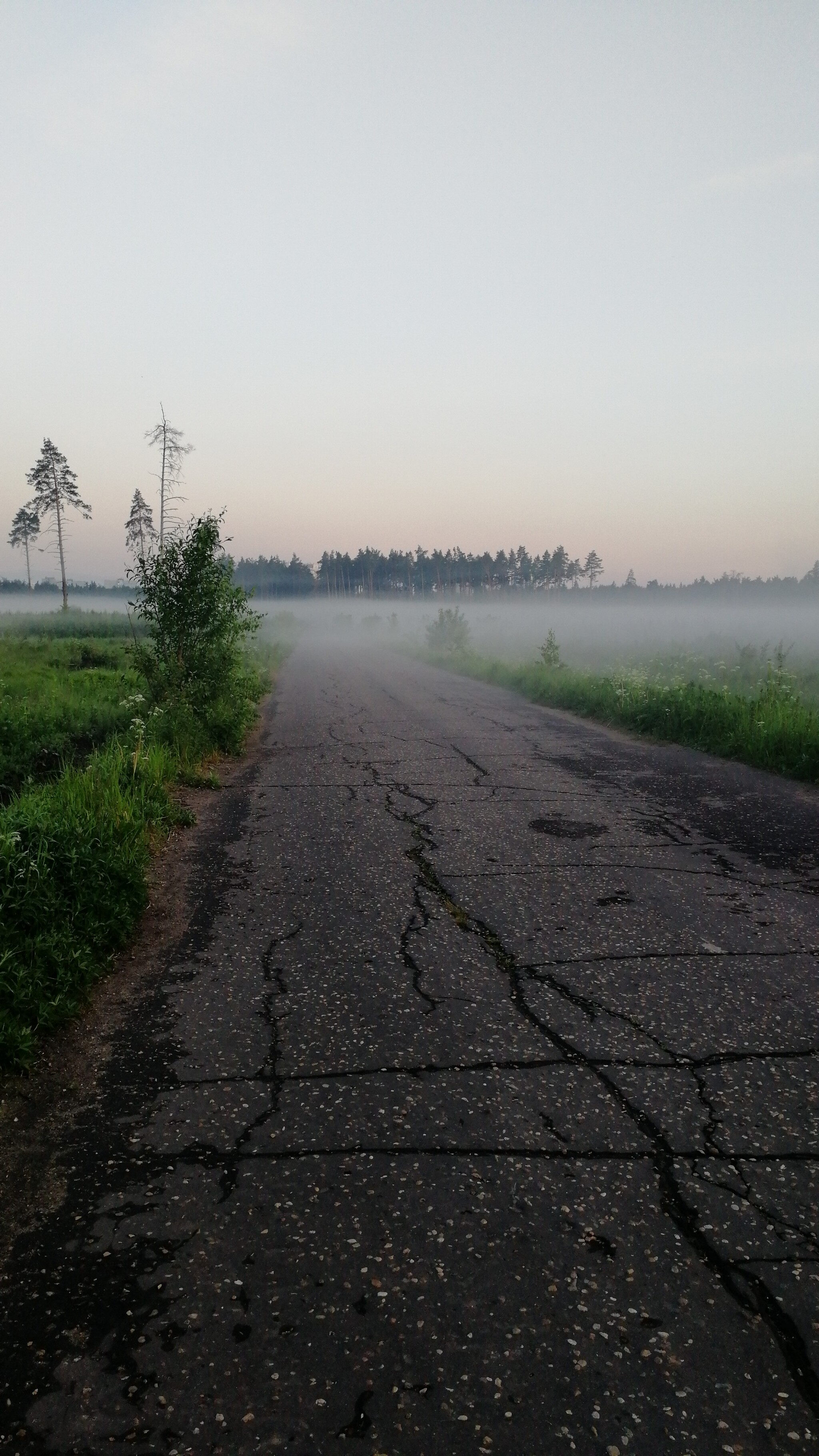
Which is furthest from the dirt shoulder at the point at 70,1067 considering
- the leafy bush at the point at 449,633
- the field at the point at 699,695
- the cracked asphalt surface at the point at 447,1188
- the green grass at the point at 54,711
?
the leafy bush at the point at 449,633

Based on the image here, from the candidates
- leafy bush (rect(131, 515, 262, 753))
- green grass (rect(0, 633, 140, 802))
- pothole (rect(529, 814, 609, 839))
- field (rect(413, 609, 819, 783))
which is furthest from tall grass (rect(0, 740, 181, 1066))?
field (rect(413, 609, 819, 783))

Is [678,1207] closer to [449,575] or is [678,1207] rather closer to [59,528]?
[59,528]

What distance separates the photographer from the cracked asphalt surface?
189cm

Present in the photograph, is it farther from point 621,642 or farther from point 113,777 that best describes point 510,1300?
point 621,642

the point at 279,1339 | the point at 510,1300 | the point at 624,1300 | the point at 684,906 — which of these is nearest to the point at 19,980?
the point at 279,1339

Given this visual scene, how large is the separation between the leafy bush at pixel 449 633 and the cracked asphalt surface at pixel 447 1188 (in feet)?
94.3

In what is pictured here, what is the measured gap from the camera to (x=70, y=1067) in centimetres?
338

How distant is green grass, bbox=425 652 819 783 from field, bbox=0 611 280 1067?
20.5ft

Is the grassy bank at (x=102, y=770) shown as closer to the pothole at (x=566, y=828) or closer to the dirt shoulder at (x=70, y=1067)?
the dirt shoulder at (x=70, y=1067)

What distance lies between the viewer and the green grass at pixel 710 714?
31.3ft

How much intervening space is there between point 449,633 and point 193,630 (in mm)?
26017

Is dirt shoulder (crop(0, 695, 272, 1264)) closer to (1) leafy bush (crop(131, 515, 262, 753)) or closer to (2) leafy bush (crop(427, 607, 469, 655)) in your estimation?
(1) leafy bush (crop(131, 515, 262, 753))

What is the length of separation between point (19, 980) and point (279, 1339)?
227 centimetres

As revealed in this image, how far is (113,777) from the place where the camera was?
6.67 metres
